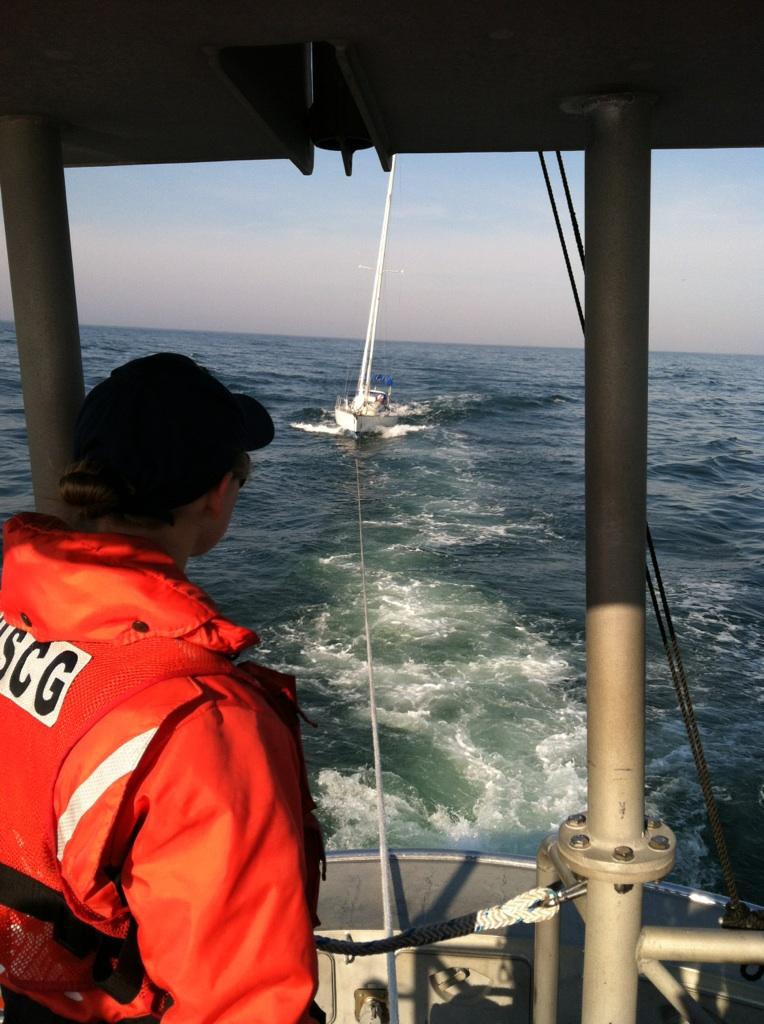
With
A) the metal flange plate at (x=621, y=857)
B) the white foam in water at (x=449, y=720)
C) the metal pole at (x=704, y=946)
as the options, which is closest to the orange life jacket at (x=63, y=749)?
the metal flange plate at (x=621, y=857)

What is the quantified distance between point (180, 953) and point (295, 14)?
113 centimetres

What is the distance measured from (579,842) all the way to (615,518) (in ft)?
2.05

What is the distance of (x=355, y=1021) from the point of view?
2445 millimetres

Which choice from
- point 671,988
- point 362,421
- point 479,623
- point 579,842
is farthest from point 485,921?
point 362,421

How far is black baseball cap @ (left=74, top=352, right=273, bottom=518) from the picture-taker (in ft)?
3.18

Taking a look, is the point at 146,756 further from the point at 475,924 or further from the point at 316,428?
the point at 316,428

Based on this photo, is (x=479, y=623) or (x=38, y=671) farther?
(x=479, y=623)

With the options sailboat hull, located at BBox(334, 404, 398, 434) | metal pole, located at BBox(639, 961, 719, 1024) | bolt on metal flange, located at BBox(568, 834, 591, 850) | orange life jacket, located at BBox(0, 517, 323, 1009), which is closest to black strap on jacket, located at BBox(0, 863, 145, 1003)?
orange life jacket, located at BBox(0, 517, 323, 1009)

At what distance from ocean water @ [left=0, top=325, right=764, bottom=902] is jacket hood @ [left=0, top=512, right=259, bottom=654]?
6243mm

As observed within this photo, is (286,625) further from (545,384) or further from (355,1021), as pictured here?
(545,384)

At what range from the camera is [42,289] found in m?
1.80

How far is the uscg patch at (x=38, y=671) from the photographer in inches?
34.8

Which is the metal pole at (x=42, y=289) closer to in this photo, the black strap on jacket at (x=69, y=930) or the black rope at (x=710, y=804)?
the black strap on jacket at (x=69, y=930)

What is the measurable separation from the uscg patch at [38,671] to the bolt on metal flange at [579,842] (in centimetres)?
108
